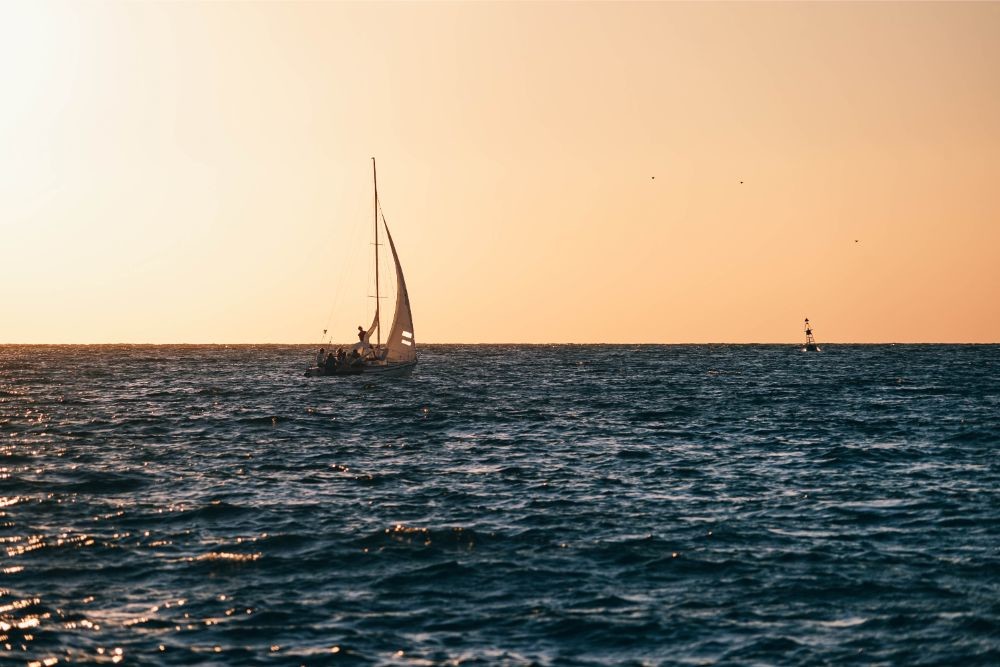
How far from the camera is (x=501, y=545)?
2156cm

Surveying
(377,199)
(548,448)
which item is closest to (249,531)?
(548,448)

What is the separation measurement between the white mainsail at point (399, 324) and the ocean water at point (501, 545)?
1398 inches

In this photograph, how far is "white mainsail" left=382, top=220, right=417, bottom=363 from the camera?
269ft

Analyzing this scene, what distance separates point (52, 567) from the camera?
776 inches

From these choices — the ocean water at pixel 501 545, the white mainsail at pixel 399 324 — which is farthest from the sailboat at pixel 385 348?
the ocean water at pixel 501 545

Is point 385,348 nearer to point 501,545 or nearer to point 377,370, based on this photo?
point 377,370

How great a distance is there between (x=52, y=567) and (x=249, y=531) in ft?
14.2

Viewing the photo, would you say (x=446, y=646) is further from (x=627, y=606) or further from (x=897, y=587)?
(x=897, y=587)

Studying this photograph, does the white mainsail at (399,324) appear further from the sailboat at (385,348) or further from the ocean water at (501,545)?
the ocean water at (501,545)

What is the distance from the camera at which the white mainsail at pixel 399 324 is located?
8206 centimetres

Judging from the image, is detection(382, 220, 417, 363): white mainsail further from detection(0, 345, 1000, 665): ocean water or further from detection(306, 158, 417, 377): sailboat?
detection(0, 345, 1000, 665): ocean water

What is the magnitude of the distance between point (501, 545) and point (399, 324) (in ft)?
203

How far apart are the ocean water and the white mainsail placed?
116 ft

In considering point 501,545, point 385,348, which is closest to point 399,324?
point 385,348
